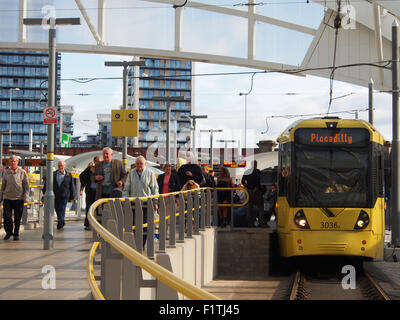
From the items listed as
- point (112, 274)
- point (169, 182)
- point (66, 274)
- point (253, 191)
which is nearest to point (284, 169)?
point (253, 191)

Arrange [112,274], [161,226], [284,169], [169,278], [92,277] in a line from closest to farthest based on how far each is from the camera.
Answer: [169,278]
[112,274]
[92,277]
[161,226]
[284,169]

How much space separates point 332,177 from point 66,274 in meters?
7.87

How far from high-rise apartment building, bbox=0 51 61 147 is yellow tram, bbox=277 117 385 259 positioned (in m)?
125

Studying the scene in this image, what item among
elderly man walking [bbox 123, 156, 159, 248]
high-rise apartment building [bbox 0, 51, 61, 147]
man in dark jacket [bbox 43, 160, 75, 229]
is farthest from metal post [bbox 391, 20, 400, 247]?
high-rise apartment building [bbox 0, 51, 61, 147]

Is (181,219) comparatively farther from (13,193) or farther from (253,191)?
(253,191)

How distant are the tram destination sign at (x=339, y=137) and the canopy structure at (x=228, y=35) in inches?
102

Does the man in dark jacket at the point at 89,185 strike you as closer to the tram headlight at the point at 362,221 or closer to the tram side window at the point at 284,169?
the tram side window at the point at 284,169

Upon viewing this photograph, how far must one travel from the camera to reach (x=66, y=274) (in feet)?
30.7

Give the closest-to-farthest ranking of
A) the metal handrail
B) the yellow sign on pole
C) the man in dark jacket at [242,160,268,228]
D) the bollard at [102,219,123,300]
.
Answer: the metal handrail < the bollard at [102,219,123,300] < the man in dark jacket at [242,160,268,228] < the yellow sign on pole

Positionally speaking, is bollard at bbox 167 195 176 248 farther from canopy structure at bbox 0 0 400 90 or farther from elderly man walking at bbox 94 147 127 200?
canopy structure at bbox 0 0 400 90

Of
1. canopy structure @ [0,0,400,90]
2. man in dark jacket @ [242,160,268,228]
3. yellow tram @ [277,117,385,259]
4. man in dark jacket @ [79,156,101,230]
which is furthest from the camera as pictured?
man in dark jacket @ [242,160,268,228]

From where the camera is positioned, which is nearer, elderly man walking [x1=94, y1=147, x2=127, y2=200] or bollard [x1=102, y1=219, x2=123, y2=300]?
bollard [x1=102, y1=219, x2=123, y2=300]

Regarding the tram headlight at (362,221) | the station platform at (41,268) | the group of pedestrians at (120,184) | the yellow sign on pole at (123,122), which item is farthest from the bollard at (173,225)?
the yellow sign on pole at (123,122)

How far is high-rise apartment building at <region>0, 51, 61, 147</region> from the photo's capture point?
138750 mm
